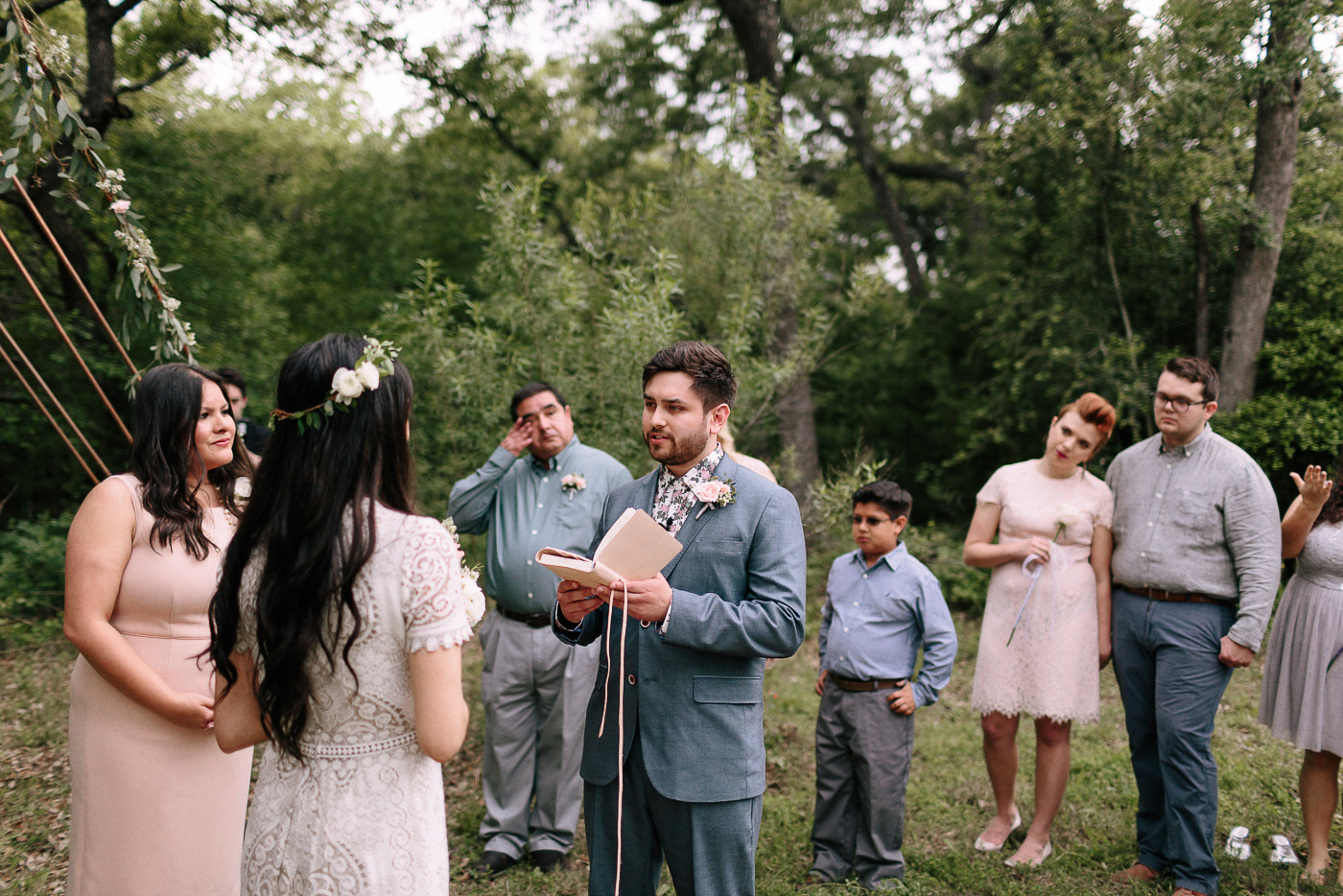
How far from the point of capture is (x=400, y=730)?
6.57 feet

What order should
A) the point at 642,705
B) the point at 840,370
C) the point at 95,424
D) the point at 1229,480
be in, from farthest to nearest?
the point at 840,370
the point at 95,424
the point at 1229,480
the point at 642,705

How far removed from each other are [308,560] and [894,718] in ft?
10.4

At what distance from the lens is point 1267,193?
29.2 feet

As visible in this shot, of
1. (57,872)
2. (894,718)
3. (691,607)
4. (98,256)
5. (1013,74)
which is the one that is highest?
(1013,74)

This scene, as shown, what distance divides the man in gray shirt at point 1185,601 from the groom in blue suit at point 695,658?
2461 mm

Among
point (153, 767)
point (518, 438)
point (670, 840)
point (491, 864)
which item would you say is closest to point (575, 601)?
point (670, 840)

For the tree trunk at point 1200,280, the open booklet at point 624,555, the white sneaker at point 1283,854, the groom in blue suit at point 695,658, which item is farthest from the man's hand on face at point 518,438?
the tree trunk at point 1200,280

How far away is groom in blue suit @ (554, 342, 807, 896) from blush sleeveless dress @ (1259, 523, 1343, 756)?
3.01m

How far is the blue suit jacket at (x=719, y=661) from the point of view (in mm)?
2514

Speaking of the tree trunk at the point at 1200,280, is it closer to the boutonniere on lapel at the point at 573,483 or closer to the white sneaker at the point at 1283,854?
the white sneaker at the point at 1283,854

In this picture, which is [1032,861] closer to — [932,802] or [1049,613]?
[932,802]

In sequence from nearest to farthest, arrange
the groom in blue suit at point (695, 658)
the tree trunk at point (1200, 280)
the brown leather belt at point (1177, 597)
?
the groom in blue suit at point (695, 658) < the brown leather belt at point (1177, 597) < the tree trunk at point (1200, 280)

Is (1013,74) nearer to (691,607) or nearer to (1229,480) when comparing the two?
(1229,480)

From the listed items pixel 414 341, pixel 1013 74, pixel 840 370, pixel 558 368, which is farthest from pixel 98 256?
pixel 1013 74
